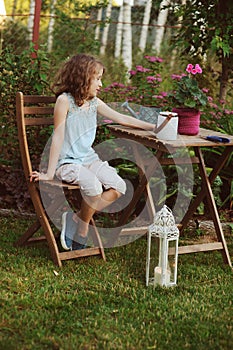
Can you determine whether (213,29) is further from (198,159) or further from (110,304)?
(110,304)

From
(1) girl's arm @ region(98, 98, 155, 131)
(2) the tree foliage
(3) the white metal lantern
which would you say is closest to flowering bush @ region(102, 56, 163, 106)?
(2) the tree foliage

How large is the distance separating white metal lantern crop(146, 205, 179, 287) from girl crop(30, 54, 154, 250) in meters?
0.40

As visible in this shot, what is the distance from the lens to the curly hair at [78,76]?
384cm

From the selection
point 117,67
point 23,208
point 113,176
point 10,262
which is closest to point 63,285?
point 10,262

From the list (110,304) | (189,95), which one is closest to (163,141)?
(189,95)

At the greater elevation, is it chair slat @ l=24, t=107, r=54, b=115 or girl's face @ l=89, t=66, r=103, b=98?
girl's face @ l=89, t=66, r=103, b=98

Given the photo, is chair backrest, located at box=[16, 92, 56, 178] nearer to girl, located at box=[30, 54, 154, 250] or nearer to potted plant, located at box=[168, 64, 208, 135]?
girl, located at box=[30, 54, 154, 250]

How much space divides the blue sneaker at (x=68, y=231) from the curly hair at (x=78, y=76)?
2.42 ft

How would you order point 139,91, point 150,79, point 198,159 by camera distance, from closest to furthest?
point 198,159 < point 150,79 < point 139,91

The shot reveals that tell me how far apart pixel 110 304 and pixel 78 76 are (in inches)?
55.8

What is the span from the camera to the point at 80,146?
155 inches

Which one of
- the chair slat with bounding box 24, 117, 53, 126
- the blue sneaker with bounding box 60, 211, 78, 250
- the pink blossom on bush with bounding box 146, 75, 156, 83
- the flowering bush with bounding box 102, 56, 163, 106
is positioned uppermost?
the pink blossom on bush with bounding box 146, 75, 156, 83

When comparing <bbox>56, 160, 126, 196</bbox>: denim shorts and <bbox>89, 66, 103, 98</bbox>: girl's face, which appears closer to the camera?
<bbox>56, 160, 126, 196</bbox>: denim shorts

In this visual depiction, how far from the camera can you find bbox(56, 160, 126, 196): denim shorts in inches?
147
